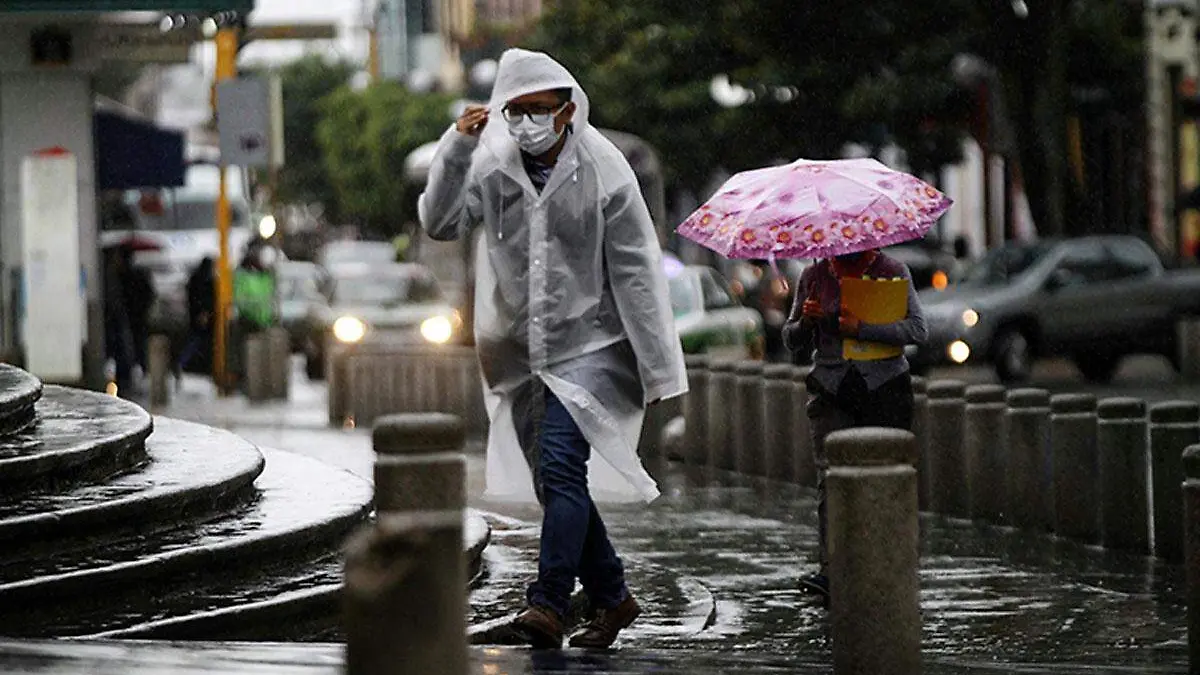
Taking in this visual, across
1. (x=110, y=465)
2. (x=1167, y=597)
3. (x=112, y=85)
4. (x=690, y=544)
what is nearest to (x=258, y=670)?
(x=110, y=465)

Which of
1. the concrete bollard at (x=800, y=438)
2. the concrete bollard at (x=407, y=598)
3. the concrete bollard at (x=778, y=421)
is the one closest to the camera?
the concrete bollard at (x=407, y=598)

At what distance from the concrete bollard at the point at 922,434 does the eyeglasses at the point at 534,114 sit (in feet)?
20.4

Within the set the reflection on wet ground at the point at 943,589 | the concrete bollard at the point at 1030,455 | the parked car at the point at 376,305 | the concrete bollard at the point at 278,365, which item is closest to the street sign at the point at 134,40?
the concrete bollard at the point at 278,365

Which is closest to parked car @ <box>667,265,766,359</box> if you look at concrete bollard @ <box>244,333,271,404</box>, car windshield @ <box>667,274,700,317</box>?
car windshield @ <box>667,274,700,317</box>

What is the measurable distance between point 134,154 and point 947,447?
19057 millimetres

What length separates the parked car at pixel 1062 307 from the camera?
2894cm

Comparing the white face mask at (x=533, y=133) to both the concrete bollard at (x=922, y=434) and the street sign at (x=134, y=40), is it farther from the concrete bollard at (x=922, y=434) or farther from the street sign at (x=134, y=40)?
the street sign at (x=134, y=40)

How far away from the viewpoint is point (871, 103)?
38.8m

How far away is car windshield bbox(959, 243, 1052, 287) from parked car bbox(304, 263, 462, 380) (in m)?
5.96

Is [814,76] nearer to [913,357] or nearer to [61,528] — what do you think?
[913,357]

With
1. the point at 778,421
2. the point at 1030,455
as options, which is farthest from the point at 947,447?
the point at 778,421

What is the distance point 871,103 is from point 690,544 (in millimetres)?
26071

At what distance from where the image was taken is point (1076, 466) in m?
13.1

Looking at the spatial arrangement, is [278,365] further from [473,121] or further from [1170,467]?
[473,121]
